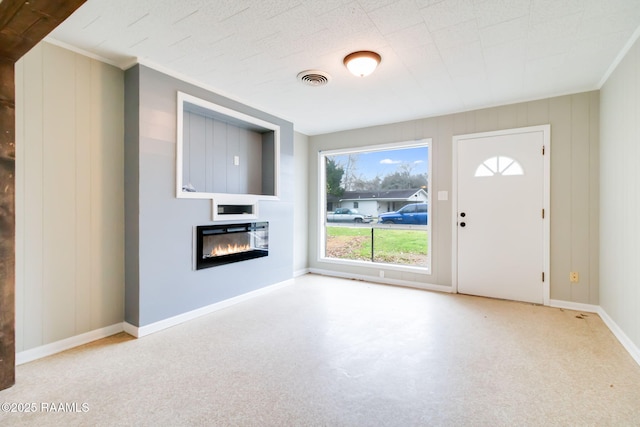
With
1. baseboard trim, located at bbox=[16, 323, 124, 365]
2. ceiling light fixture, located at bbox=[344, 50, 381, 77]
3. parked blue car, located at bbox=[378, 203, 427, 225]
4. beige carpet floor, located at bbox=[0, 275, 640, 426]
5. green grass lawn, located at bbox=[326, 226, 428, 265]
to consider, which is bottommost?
beige carpet floor, located at bbox=[0, 275, 640, 426]

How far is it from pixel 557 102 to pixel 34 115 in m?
5.11

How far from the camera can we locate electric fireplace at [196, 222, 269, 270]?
3228mm

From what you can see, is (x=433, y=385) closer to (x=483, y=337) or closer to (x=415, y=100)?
(x=483, y=337)

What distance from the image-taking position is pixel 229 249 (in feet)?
11.7

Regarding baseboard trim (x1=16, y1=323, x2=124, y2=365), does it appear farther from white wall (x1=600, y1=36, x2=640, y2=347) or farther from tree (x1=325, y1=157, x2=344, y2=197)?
white wall (x1=600, y1=36, x2=640, y2=347)

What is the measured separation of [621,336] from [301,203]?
13.6 ft

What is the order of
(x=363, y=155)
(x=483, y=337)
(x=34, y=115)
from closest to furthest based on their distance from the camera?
1. (x=34, y=115)
2. (x=483, y=337)
3. (x=363, y=155)

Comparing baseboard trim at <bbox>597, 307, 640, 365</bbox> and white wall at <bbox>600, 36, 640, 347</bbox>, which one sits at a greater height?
white wall at <bbox>600, 36, 640, 347</bbox>

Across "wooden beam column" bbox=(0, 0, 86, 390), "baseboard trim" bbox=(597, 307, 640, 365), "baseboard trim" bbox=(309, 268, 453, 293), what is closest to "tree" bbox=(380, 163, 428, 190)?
"baseboard trim" bbox=(309, 268, 453, 293)

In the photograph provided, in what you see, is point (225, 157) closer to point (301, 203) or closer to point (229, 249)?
point (229, 249)

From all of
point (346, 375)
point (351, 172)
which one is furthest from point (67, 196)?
point (351, 172)

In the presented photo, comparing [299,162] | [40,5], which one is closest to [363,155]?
[299,162]

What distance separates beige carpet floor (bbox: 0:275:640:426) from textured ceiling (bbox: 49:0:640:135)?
8.06 feet

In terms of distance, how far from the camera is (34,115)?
2.32 meters
